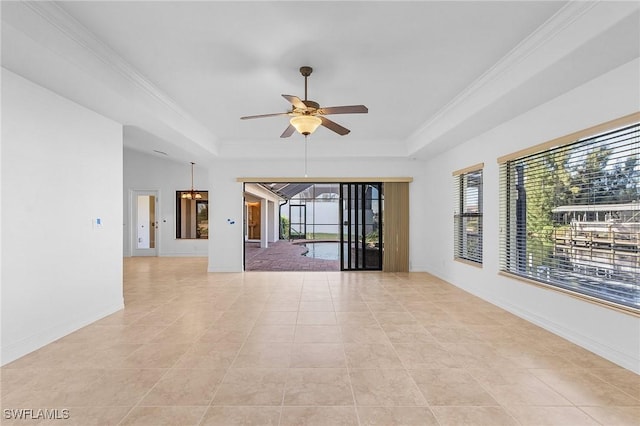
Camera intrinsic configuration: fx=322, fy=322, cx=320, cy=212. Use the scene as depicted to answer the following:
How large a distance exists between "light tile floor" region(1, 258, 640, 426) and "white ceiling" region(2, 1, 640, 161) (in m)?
2.51

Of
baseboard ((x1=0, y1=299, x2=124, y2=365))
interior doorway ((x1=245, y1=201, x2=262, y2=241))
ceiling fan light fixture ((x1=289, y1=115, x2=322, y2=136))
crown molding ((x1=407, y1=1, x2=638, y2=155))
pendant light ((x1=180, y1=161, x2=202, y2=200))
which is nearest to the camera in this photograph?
crown molding ((x1=407, y1=1, x2=638, y2=155))

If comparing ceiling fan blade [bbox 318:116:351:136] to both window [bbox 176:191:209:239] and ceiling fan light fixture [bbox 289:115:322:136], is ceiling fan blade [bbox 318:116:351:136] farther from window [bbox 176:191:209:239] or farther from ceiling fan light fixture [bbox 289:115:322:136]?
window [bbox 176:191:209:239]

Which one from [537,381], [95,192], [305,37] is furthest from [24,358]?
[537,381]

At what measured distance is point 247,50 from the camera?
306 centimetres

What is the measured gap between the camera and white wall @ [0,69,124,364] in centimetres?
283

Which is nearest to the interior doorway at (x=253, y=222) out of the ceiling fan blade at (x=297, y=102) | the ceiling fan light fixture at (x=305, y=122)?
the ceiling fan light fixture at (x=305, y=122)

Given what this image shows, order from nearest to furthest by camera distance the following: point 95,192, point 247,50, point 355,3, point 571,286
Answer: point 355,3 < point 247,50 < point 571,286 < point 95,192

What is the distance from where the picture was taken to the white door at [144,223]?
989cm

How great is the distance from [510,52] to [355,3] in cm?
168

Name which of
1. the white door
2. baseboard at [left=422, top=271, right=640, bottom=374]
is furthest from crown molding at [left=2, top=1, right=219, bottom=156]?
the white door

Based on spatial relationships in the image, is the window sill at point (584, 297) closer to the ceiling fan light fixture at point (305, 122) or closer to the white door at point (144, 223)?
the ceiling fan light fixture at point (305, 122)

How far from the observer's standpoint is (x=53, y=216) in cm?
326

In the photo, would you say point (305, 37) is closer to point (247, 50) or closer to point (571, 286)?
point (247, 50)

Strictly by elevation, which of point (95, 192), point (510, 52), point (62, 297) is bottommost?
point (62, 297)
